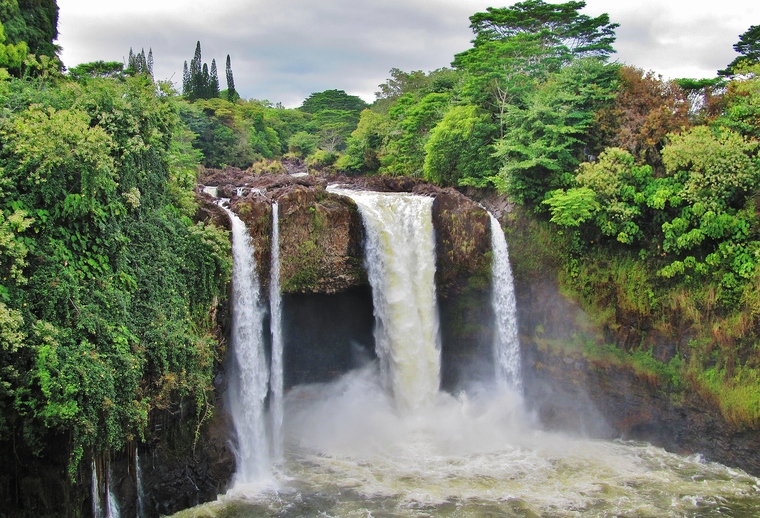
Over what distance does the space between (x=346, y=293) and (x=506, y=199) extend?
6273 millimetres

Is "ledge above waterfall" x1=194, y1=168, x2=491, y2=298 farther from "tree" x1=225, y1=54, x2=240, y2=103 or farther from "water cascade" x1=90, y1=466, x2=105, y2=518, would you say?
"tree" x1=225, y1=54, x2=240, y2=103

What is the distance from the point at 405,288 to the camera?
17297 millimetres

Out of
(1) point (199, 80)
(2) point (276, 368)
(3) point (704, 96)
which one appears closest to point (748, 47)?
(3) point (704, 96)

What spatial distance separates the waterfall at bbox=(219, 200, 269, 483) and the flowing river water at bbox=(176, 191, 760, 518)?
0.57 feet

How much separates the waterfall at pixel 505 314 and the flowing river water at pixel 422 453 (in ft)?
0.23

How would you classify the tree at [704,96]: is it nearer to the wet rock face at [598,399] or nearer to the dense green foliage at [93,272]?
the wet rock face at [598,399]

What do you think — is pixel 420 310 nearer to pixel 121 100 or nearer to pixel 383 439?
pixel 383 439

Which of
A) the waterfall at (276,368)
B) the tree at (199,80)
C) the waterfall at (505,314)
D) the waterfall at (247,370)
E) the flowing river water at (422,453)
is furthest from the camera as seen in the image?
the tree at (199,80)

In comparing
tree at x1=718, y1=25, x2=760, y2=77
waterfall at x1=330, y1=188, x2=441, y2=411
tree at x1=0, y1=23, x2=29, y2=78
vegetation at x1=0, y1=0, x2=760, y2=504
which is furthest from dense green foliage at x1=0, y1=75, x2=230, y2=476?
tree at x1=718, y1=25, x2=760, y2=77

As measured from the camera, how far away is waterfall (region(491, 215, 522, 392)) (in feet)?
58.3

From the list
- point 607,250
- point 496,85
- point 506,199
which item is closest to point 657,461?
point 607,250

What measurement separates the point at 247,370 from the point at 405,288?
5460 millimetres

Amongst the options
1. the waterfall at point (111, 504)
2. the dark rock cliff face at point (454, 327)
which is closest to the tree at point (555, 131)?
the dark rock cliff face at point (454, 327)

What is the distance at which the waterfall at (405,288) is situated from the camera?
17.2 metres
